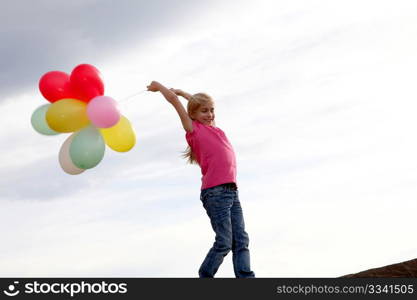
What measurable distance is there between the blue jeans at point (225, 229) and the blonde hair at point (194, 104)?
0.49m

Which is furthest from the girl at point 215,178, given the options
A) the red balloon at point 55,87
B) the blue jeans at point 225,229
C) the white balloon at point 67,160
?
the white balloon at point 67,160

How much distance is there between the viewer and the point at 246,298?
569cm

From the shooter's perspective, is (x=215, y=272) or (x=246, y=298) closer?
(x=246, y=298)

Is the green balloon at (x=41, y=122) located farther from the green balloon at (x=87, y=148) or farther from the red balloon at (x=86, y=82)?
the red balloon at (x=86, y=82)

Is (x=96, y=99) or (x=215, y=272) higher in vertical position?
(x=96, y=99)

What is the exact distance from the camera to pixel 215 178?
6430 mm

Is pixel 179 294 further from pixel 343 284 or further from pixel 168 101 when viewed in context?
pixel 168 101

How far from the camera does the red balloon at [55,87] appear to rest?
6.84m

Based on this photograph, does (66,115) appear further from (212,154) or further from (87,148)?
(212,154)

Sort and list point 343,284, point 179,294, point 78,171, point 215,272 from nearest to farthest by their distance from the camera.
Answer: point 179,294, point 343,284, point 215,272, point 78,171

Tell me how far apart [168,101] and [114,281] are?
80.2 inches

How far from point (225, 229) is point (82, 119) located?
1956 millimetres

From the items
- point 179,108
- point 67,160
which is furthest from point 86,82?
point 179,108

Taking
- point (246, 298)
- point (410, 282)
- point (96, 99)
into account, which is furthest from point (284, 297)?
point (96, 99)
